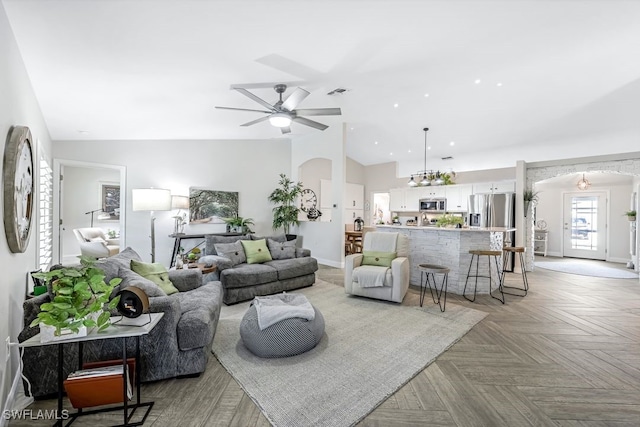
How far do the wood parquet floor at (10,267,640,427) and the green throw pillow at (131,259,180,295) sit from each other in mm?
895

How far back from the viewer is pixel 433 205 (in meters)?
7.92

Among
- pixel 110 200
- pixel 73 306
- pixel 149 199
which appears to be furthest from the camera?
pixel 110 200

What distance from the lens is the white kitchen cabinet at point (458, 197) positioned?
7.27 m

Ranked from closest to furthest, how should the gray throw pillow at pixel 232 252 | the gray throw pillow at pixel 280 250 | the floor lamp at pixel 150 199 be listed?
1. the gray throw pillow at pixel 232 252
2. the floor lamp at pixel 150 199
3. the gray throw pillow at pixel 280 250

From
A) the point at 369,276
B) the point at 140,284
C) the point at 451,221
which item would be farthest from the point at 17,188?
the point at 451,221

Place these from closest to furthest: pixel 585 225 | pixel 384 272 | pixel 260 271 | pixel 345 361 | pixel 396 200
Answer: pixel 345 361 → pixel 384 272 → pixel 260 271 → pixel 585 225 → pixel 396 200

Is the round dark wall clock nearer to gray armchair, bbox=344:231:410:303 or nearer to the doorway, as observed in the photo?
gray armchair, bbox=344:231:410:303

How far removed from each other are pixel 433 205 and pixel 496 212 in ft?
5.18

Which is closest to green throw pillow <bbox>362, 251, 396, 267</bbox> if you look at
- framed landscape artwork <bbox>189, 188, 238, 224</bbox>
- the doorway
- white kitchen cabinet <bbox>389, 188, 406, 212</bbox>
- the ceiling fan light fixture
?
the ceiling fan light fixture

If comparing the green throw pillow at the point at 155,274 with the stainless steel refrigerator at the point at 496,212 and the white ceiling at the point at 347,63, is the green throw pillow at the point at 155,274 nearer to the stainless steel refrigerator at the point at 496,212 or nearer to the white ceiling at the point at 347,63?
the white ceiling at the point at 347,63

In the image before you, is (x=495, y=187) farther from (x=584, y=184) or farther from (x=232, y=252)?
(x=232, y=252)

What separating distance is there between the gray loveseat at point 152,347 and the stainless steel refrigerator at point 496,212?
644 centimetres

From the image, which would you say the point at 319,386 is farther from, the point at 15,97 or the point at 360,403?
the point at 15,97

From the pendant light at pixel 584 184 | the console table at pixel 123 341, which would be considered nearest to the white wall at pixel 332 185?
the console table at pixel 123 341
